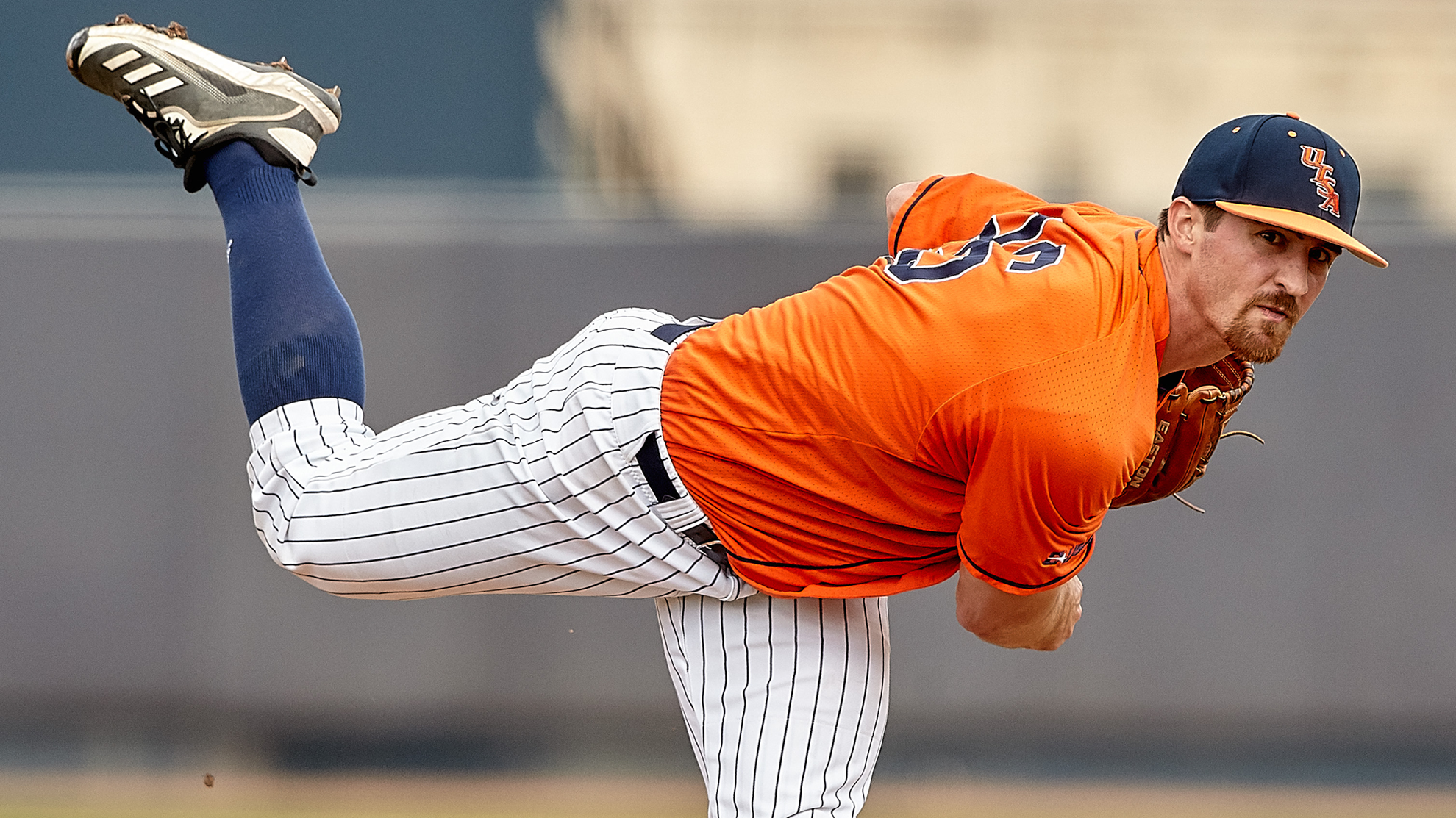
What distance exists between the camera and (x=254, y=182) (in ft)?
6.61

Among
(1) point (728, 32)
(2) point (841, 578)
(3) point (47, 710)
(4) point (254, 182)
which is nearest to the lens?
(2) point (841, 578)

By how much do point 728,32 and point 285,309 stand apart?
21.5ft

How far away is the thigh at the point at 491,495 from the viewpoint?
5.87ft

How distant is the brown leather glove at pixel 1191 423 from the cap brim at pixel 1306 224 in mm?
278

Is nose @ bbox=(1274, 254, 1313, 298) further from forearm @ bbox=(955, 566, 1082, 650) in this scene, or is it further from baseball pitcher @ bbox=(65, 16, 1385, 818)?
forearm @ bbox=(955, 566, 1082, 650)

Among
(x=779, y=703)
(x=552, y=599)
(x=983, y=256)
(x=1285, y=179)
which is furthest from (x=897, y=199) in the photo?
(x=552, y=599)

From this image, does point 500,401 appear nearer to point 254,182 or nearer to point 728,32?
point 254,182

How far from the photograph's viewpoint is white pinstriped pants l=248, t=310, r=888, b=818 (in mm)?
1792

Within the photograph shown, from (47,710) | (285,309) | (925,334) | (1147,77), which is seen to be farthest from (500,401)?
(1147,77)

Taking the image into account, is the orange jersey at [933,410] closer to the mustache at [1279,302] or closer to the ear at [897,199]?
the mustache at [1279,302]

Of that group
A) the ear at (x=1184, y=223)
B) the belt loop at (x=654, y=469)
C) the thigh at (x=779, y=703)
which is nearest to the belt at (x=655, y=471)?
the belt loop at (x=654, y=469)

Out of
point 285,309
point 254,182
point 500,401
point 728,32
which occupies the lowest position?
point 728,32

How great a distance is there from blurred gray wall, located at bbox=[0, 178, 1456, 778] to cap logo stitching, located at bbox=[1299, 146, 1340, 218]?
201 cm

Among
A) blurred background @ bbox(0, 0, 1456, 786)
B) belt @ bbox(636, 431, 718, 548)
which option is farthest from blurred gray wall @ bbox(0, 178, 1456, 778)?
belt @ bbox(636, 431, 718, 548)
